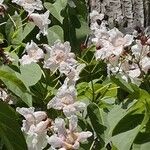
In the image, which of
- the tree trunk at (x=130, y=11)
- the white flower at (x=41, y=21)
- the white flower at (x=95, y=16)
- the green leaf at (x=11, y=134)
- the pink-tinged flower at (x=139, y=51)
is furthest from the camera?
the tree trunk at (x=130, y=11)

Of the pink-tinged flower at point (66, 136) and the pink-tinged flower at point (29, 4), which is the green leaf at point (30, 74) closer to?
the pink-tinged flower at point (66, 136)

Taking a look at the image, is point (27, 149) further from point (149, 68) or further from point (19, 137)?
point (149, 68)

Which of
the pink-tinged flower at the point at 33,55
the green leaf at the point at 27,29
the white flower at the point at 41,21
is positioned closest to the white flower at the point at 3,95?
the pink-tinged flower at the point at 33,55

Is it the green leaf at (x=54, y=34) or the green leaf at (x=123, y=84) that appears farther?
the green leaf at (x=54, y=34)

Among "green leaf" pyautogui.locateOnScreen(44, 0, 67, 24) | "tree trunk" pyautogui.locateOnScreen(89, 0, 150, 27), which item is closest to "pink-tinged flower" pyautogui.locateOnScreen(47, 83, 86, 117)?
"green leaf" pyautogui.locateOnScreen(44, 0, 67, 24)

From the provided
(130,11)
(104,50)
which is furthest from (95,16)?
(104,50)

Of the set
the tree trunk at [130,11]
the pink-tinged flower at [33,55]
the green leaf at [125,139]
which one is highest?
the pink-tinged flower at [33,55]

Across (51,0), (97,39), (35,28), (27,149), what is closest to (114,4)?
(51,0)

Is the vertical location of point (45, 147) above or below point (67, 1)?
below
